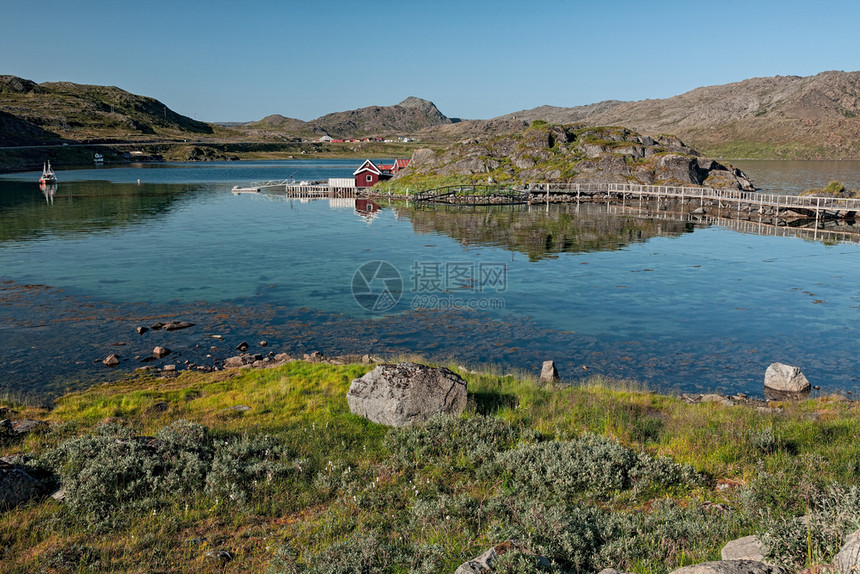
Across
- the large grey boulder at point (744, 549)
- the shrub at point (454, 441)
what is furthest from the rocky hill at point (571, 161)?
the large grey boulder at point (744, 549)

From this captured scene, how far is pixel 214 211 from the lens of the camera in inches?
3312

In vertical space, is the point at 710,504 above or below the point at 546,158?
below

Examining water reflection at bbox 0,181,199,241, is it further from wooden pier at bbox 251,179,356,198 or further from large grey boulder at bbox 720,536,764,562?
large grey boulder at bbox 720,536,764,562

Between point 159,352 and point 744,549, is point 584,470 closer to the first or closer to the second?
point 744,549

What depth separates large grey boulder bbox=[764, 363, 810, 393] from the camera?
21500 mm

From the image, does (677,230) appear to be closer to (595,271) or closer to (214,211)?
(595,271)

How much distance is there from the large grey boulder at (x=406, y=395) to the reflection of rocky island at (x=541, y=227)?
3591 centimetres

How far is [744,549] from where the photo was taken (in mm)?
7836

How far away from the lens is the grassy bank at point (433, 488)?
28.3 feet

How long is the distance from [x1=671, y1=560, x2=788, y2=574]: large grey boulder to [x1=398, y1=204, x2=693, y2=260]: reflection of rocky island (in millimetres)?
43717

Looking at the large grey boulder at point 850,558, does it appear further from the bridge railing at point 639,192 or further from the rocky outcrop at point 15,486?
the bridge railing at point 639,192

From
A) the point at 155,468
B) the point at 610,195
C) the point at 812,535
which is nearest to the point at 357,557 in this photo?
the point at 155,468

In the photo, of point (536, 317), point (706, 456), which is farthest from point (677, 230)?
point (706, 456)

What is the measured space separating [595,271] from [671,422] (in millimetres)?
30164
